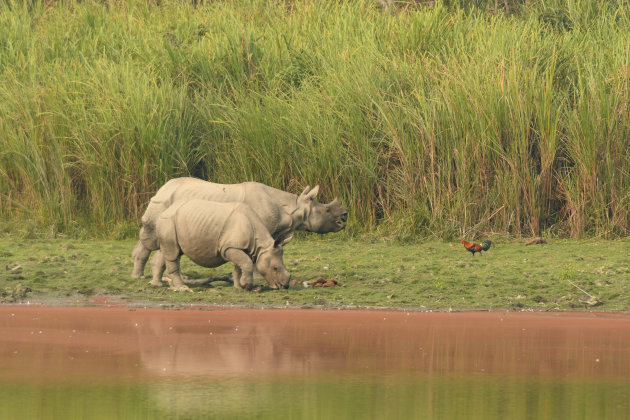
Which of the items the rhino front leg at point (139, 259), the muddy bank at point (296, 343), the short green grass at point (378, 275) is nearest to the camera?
the muddy bank at point (296, 343)

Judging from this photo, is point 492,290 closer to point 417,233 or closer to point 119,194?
point 417,233

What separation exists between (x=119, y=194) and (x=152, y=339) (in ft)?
20.4

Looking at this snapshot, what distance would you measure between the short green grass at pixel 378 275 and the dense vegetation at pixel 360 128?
620mm

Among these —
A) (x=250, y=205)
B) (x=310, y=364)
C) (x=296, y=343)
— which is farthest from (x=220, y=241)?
(x=310, y=364)

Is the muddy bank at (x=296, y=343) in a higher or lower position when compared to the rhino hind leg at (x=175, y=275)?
higher

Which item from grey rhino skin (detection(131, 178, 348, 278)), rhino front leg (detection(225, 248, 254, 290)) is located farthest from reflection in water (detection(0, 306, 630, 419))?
grey rhino skin (detection(131, 178, 348, 278))

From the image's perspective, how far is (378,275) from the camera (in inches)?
428

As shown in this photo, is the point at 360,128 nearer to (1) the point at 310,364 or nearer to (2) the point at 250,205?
(2) the point at 250,205

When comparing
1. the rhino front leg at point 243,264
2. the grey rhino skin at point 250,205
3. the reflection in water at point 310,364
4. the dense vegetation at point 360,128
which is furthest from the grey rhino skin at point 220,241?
the dense vegetation at point 360,128

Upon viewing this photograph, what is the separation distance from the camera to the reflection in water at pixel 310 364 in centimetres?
564

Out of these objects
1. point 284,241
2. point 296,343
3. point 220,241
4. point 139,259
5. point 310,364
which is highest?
point 310,364

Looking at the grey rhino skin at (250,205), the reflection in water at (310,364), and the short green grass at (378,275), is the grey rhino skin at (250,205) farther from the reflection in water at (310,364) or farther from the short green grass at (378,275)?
the reflection in water at (310,364)

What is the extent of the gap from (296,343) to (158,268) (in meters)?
3.03

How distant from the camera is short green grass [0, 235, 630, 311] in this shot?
31.9ft
